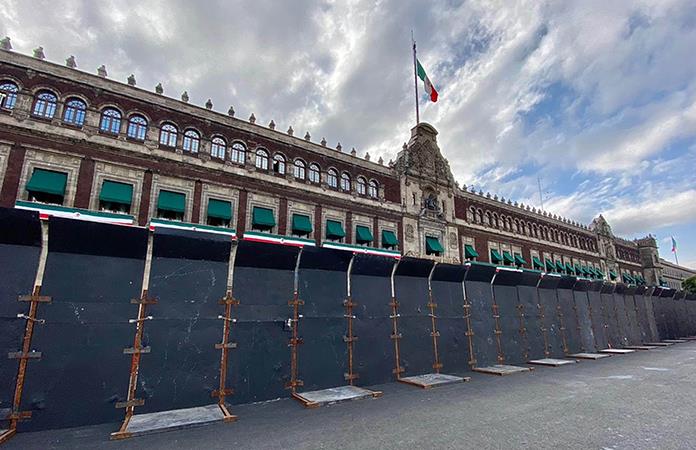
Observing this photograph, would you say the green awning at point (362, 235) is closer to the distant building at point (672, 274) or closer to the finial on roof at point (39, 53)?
the finial on roof at point (39, 53)

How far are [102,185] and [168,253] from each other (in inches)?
597

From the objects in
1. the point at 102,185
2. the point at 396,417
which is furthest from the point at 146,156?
the point at 396,417

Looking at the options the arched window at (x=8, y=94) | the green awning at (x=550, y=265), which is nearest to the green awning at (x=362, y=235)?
the arched window at (x=8, y=94)

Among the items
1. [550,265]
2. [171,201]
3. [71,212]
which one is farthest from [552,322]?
[550,265]

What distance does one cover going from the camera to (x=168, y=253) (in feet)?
26.6

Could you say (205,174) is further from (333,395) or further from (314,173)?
(333,395)

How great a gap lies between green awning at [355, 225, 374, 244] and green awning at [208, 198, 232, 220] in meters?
10.4

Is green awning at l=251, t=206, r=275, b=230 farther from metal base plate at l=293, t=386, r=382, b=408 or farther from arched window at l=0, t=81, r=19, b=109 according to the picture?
metal base plate at l=293, t=386, r=382, b=408

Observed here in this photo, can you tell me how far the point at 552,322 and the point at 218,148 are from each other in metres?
22.8

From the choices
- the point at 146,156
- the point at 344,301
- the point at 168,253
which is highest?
the point at 146,156

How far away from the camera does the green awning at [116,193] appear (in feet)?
61.9

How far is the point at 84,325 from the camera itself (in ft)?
22.8

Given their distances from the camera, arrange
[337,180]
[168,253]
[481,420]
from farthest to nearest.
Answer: [337,180] → [168,253] → [481,420]

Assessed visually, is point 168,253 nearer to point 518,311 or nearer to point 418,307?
point 418,307
